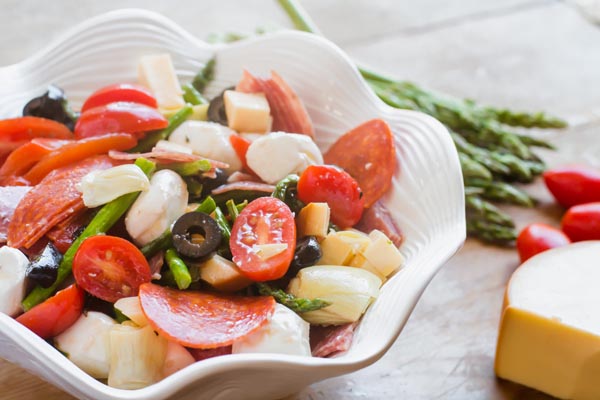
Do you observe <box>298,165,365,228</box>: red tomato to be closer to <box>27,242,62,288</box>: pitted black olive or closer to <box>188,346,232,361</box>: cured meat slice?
<box>188,346,232,361</box>: cured meat slice

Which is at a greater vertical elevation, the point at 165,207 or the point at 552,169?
the point at 165,207

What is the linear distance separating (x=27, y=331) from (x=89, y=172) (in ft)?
1.89

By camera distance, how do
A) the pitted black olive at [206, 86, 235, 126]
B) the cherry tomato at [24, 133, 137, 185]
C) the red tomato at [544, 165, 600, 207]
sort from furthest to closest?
the red tomato at [544, 165, 600, 207]
the pitted black olive at [206, 86, 235, 126]
the cherry tomato at [24, 133, 137, 185]

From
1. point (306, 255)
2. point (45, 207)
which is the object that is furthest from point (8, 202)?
point (306, 255)

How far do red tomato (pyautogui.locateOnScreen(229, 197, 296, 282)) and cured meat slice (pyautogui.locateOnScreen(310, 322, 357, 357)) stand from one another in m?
0.17

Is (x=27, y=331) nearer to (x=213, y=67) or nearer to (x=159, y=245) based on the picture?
(x=159, y=245)

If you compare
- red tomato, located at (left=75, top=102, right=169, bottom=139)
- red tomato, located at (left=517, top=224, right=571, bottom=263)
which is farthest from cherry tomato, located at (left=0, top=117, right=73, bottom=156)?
red tomato, located at (left=517, top=224, right=571, bottom=263)

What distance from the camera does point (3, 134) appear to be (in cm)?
223

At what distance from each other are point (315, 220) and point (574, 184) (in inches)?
49.5

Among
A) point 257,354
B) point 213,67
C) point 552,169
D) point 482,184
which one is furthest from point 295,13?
point 257,354

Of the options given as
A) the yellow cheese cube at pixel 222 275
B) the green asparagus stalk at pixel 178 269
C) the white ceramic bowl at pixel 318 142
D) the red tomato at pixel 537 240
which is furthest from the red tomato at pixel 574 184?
the green asparagus stalk at pixel 178 269

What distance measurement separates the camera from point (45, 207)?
195cm

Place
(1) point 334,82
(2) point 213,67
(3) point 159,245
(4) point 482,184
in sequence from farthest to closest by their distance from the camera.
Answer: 1. (4) point 482,184
2. (2) point 213,67
3. (1) point 334,82
4. (3) point 159,245

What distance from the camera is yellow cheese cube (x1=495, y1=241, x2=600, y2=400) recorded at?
2008mm
